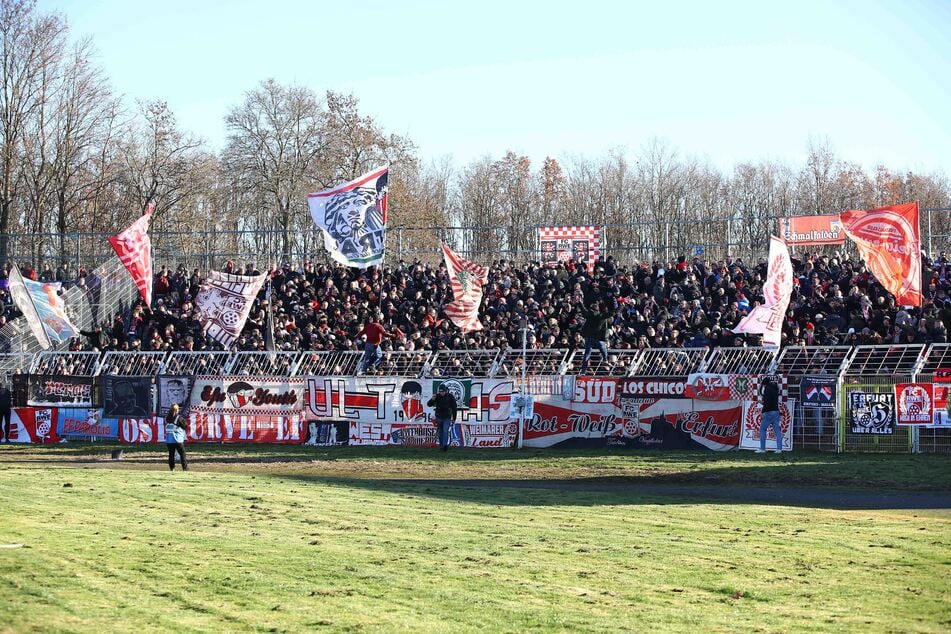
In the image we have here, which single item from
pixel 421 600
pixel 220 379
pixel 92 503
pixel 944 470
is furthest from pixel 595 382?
pixel 421 600

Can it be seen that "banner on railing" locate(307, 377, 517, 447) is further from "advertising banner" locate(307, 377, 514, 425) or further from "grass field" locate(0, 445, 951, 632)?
"grass field" locate(0, 445, 951, 632)

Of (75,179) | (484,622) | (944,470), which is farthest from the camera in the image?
(75,179)

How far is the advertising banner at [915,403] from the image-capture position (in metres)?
27.3

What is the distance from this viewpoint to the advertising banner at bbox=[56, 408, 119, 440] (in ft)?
119

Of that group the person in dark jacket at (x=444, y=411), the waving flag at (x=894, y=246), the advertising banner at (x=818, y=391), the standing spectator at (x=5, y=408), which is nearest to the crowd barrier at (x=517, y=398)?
the advertising banner at (x=818, y=391)

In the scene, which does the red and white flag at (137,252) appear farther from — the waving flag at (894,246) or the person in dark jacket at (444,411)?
the waving flag at (894,246)

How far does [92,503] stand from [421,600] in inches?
369

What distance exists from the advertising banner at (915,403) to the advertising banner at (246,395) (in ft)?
59.9

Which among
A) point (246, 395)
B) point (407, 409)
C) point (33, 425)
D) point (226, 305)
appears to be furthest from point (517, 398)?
point (33, 425)

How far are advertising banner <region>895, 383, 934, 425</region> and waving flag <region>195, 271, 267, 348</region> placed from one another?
66.7 ft

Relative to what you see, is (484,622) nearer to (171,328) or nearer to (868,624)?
(868,624)

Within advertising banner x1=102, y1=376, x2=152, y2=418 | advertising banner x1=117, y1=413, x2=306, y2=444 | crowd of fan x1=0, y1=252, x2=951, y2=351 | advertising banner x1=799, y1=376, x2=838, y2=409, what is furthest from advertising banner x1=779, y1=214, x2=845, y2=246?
advertising banner x1=102, y1=376, x2=152, y2=418

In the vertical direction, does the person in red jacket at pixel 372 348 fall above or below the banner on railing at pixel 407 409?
above

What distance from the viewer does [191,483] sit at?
869 inches
